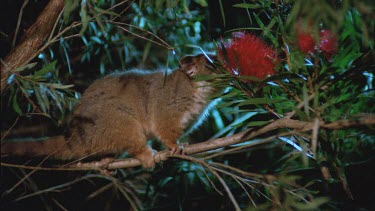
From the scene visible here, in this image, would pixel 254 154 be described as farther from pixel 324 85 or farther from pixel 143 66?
pixel 324 85

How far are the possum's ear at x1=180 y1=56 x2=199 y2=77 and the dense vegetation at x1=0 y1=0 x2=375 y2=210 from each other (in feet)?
0.87

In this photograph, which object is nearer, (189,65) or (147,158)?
(147,158)

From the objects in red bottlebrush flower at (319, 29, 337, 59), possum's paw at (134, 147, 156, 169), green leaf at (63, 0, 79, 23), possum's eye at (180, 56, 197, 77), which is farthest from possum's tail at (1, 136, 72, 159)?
red bottlebrush flower at (319, 29, 337, 59)

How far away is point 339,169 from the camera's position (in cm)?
279

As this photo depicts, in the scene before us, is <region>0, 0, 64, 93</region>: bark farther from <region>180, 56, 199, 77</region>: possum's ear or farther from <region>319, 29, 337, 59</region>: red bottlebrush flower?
<region>319, 29, 337, 59</region>: red bottlebrush flower

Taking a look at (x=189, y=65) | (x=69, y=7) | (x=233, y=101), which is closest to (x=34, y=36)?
(x=69, y=7)

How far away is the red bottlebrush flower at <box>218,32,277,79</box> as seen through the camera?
2498mm

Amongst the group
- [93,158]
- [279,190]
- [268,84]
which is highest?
[268,84]

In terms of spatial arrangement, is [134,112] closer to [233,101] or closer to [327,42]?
[233,101]

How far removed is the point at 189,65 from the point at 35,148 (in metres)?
1.58

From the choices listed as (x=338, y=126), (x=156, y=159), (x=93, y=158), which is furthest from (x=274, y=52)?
(x=93, y=158)

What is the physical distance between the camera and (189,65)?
3.85 meters

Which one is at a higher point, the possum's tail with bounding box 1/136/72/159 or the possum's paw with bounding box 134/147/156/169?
the possum's tail with bounding box 1/136/72/159

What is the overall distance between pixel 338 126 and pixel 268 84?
72 cm
